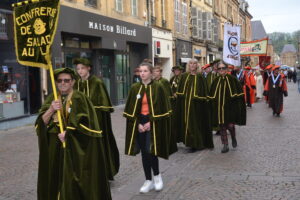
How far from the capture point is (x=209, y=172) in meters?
6.82

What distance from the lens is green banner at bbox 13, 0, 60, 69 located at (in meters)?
4.05

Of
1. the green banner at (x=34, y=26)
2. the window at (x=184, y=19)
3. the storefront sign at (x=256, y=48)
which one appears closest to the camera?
the green banner at (x=34, y=26)

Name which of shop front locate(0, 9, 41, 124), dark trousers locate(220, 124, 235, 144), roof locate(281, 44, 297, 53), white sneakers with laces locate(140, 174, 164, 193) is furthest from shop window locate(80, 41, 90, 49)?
roof locate(281, 44, 297, 53)

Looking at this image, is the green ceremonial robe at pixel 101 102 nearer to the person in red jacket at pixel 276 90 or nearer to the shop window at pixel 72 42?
the person in red jacket at pixel 276 90

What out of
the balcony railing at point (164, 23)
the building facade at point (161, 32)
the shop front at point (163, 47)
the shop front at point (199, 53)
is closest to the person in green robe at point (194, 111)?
the building facade at point (161, 32)

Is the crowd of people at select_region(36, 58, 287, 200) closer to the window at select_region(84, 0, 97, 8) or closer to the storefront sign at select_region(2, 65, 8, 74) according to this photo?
the storefront sign at select_region(2, 65, 8, 74)

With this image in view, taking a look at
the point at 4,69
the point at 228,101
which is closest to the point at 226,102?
the point at 228,101

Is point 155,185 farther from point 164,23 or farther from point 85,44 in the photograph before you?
point 164,23

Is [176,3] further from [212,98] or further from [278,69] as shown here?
[212,98]

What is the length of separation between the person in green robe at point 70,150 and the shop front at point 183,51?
23.3m

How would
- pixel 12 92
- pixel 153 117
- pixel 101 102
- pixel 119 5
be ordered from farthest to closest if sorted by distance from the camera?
1. pixel 119 5
2. pixel 12 92
3. pixel 101 102
4. pixel 153 117

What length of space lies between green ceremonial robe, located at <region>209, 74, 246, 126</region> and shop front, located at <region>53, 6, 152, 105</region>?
7254mm

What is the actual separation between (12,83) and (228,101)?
7.62 m

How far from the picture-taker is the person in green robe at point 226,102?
8570 mm
